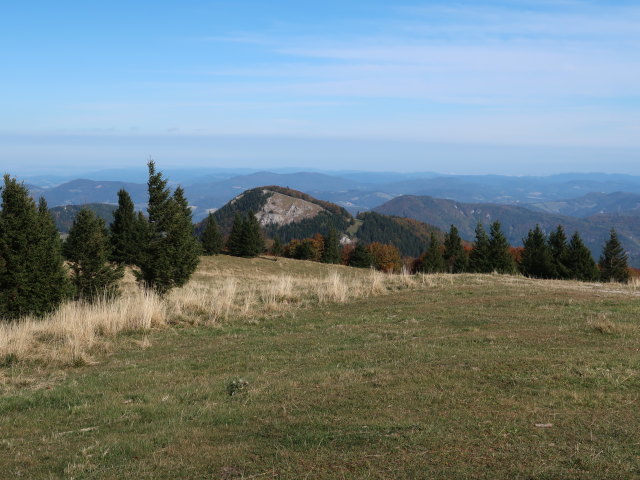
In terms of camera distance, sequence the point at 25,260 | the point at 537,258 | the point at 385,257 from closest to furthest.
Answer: the point at 25,260 < the point at 537,258 < the point at 385,257

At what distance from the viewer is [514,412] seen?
4996mm

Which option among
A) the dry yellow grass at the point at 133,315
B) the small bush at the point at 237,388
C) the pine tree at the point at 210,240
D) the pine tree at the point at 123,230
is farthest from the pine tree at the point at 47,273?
the pine tree at the point at 210,240

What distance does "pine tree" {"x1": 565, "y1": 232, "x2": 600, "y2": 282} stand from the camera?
51.3 m

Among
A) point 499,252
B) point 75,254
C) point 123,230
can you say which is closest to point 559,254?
point 499,252

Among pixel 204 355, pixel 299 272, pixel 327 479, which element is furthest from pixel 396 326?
pixel 299 272

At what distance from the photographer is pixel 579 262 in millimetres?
51562

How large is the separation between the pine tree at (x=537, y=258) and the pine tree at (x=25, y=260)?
48.2m

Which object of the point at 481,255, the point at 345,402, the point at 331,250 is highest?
the point at 345,402

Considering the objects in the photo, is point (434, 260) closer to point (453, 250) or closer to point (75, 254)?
point (453, 250)

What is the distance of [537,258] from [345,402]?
55539mm

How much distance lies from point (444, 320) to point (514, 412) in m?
5.86

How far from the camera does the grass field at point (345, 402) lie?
13.4ft

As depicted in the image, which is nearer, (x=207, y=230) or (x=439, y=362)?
(x=439, y=362)

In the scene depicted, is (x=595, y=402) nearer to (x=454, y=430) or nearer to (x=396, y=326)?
(x=454, y=430)
